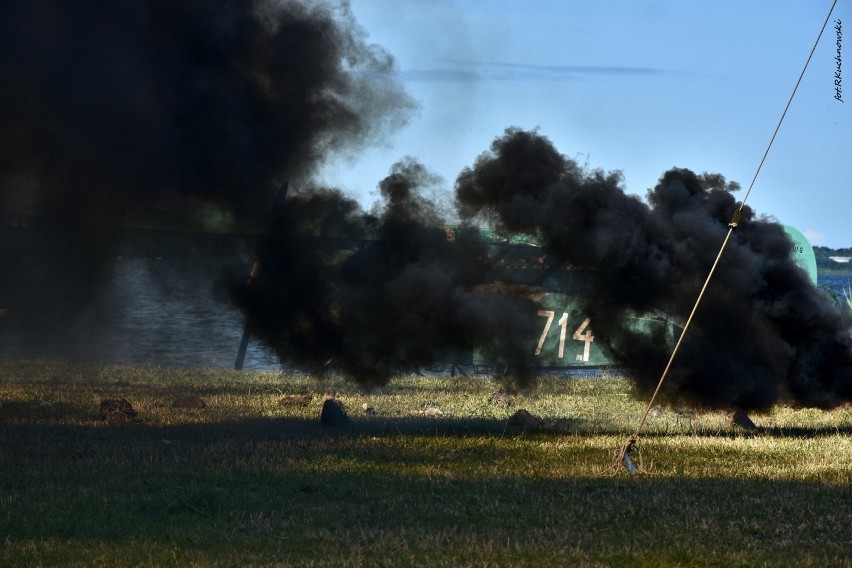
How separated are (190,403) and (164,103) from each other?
520 cm

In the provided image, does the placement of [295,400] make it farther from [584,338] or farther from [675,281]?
[584,338]

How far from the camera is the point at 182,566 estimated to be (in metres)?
8.36

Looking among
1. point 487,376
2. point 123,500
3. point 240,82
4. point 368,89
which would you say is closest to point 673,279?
point 368,89

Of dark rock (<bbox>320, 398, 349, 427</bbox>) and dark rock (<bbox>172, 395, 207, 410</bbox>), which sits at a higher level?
dark rock (<bbox>320, 398, 349, 427</bbox>)

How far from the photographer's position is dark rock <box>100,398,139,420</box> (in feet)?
54.7

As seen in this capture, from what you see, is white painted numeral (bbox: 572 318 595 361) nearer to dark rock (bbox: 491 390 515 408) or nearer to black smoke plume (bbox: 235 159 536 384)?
dark rock (bbox: 491 390 515 408)

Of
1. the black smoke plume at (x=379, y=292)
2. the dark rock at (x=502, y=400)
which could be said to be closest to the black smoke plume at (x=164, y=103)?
the black smoke plume at (x=379, y=292)

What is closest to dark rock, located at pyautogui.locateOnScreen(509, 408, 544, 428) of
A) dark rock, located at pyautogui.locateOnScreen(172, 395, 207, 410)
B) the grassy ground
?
the grassy ground

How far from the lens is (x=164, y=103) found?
636 inches

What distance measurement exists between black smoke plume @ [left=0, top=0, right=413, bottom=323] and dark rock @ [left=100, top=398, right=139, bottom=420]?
271 cm

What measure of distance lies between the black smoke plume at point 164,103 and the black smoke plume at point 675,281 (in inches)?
108

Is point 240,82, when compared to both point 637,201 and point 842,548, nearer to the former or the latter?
point 637,201

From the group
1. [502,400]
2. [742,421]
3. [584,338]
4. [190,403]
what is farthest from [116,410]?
[584,338]

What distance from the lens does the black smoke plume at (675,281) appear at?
615 inches
